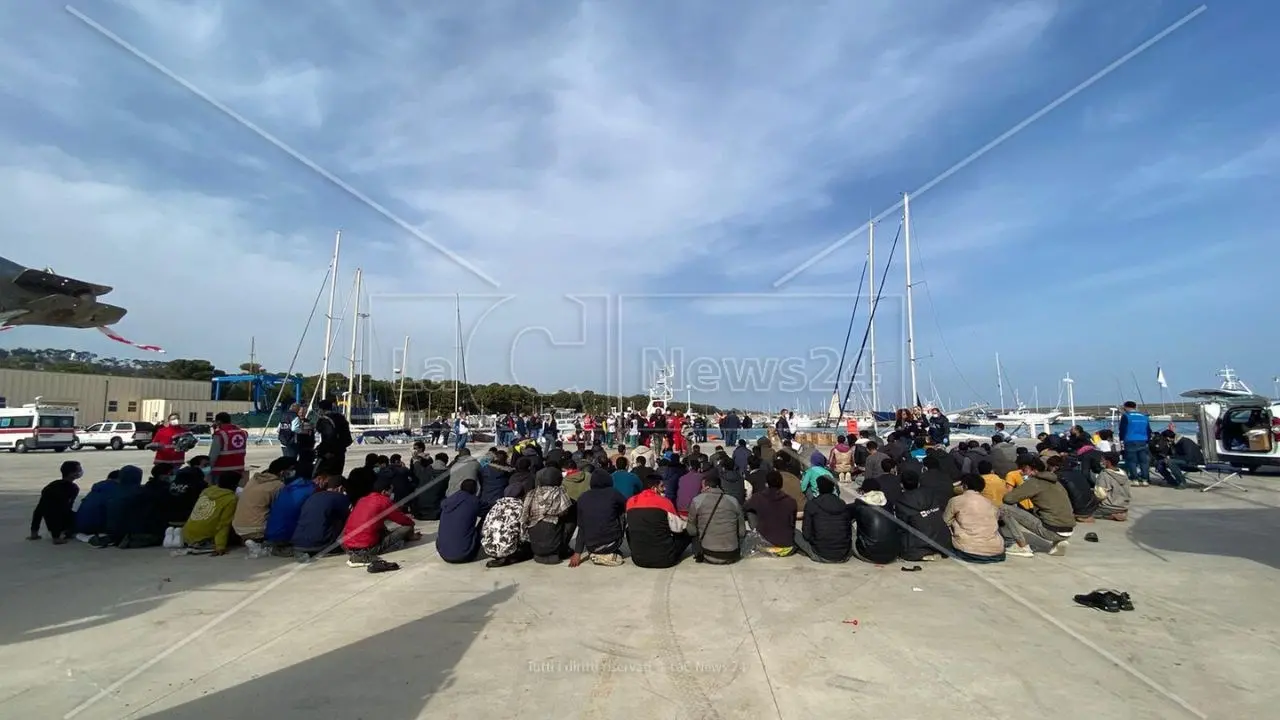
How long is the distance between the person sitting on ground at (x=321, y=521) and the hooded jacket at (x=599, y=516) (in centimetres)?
324

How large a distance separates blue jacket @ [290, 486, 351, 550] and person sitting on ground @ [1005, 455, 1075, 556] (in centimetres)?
907

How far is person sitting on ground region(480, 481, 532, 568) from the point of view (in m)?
8.31

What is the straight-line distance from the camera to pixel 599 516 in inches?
334

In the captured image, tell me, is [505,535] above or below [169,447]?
below

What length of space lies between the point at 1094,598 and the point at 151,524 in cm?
1150

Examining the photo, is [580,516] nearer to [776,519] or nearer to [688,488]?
[688,488]

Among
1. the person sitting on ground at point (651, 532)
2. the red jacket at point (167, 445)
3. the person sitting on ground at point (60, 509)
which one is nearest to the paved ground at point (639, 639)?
the person sitting on ground at point (651, 532)

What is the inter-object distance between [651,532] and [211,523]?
6000 millimetres

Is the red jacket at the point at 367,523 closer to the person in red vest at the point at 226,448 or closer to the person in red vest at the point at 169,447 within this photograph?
the person in red vest at the point at 226,448

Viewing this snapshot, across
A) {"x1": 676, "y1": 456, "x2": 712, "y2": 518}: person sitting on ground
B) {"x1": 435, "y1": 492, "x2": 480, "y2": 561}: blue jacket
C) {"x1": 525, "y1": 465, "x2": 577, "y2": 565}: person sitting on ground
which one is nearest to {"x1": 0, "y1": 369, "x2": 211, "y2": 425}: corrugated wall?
{"x1": 435, "y1": 492, "x2": 480, "y2": 561}: blue jacket

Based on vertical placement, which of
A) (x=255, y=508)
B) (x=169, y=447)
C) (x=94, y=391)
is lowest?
(x=255, y=508)

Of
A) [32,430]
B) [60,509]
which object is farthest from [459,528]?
[32,430]

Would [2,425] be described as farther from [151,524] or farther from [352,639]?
[352,639]

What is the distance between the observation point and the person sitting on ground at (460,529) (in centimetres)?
845
